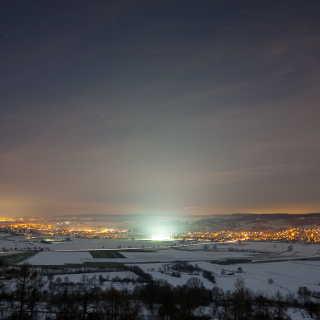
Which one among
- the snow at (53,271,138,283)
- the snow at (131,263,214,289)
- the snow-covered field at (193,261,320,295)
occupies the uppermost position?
the snow at (53,271,138,283)

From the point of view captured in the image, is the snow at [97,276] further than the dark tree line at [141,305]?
Yes

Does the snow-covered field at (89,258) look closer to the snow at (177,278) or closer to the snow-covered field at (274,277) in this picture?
the snow-covered field at (274,277)

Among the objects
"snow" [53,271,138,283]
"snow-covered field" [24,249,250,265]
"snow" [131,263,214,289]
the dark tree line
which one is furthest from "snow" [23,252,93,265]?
the dark tree line

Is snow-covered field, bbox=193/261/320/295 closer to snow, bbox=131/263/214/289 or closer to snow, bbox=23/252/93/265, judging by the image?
snow, bbox=131/263/214/289

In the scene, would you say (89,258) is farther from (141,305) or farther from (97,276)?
(141,305)

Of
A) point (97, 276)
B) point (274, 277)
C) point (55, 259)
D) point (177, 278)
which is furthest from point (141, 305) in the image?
point (55, 259)

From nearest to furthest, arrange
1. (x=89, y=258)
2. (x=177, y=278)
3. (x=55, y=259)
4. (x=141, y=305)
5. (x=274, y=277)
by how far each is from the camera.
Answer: (x=141, y=305)
(x=177, y=278)
(x=274, y=277)
(x=55, y=259)
(x=89, y=258)

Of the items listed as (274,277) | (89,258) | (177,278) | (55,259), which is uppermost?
(55,259)

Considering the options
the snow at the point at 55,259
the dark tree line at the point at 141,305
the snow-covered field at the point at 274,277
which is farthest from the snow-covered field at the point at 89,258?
the dark tree line at the point at 141,305

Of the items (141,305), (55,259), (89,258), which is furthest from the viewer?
(89,258)

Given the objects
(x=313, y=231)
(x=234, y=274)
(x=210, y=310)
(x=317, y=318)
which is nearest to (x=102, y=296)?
(x=210, y=310)

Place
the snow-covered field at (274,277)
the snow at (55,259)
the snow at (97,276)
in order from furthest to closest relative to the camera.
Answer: the snow at (55,259)
the snow at (97,276)
the snow-covered field at (274,277)

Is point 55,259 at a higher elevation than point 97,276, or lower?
higher
